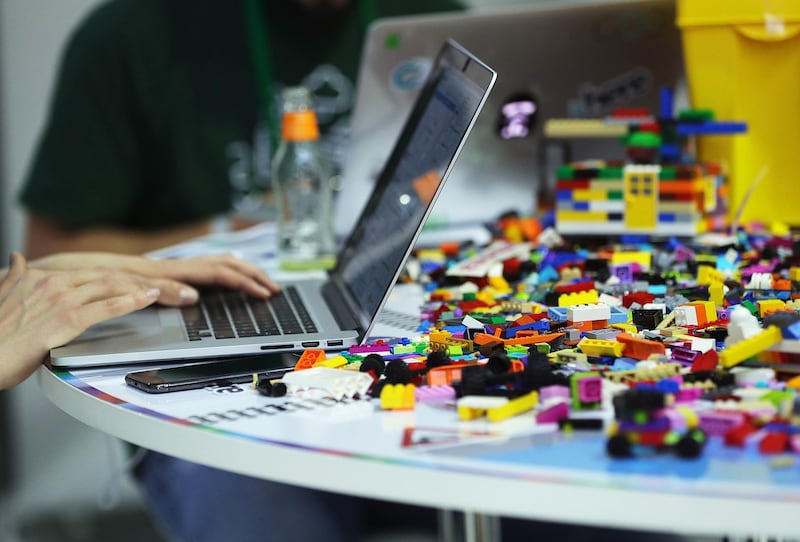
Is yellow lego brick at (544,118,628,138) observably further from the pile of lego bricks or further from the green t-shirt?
the green t-shirt

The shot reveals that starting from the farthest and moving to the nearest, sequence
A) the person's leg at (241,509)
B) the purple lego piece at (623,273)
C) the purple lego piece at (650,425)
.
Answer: the person's leg at (241,509) → the purple lego piece at (623,273) → the purple lego piece at (650,425)

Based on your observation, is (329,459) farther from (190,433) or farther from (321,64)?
(321,64)

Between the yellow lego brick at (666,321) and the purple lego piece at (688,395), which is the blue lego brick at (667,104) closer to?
the yellow lego brick at (666,321)

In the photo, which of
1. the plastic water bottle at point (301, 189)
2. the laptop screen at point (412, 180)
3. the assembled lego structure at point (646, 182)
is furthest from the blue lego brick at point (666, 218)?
the plastic water bottle at point (301, 189)

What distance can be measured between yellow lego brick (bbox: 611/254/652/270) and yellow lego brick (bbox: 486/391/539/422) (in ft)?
1.41

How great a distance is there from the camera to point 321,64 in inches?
84.9

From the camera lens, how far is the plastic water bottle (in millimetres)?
1328

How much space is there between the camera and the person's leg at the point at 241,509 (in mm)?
1164

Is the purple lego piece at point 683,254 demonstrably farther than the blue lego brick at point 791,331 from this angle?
Yes

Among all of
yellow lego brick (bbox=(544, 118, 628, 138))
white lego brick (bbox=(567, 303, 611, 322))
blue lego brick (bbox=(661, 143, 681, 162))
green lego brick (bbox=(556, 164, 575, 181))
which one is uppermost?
yellow lego brick (bbox=(544, 118, 628, 138))

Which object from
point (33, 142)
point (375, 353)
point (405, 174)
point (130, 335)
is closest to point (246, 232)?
point (405, 174)

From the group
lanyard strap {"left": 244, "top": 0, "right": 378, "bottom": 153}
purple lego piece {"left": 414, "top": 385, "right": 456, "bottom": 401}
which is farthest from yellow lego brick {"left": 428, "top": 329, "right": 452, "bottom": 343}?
lanyard strap {"left": 244, "top": 0, "right": 378, "bottom": 153}

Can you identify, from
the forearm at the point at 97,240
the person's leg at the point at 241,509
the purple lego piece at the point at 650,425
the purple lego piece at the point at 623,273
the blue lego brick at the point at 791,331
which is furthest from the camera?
the forearm at the point at 97,240

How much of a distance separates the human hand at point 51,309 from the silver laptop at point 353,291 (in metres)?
0.02
